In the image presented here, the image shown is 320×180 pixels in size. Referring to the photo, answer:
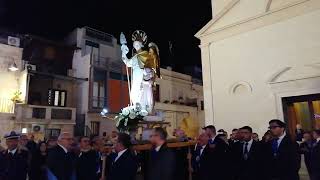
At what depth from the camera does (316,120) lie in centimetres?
963

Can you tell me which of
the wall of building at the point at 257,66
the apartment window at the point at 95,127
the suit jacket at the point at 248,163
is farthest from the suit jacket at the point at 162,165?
the apartment window at the point at 95,127

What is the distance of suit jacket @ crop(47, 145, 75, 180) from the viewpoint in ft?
14.2

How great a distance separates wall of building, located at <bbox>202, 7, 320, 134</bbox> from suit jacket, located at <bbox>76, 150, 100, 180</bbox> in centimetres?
653

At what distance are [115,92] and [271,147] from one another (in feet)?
63.3

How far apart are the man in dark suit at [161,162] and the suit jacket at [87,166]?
151 centimetres

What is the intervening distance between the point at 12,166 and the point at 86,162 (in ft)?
4.73

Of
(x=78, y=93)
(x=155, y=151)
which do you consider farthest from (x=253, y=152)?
(x=78, y=93)

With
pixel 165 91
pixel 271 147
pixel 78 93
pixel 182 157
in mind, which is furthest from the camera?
pixel 165 91

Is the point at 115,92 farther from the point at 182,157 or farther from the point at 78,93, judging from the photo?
the point at 182,157

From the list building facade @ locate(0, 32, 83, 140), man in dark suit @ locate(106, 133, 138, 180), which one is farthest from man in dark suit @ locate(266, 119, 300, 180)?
building facade @ locate(0, 32, 83, 140)

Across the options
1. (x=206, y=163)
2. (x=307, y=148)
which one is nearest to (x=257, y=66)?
(x=307, y=148)

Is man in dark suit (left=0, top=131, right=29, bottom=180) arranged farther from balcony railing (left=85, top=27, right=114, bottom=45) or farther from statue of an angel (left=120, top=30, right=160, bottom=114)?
balcony railing (left=85, top=27, right=114, bottom=45)

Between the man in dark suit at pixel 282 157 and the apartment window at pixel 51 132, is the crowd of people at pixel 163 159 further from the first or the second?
the apartment window at pixel 51 132

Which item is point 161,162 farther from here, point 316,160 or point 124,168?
point 316,160
